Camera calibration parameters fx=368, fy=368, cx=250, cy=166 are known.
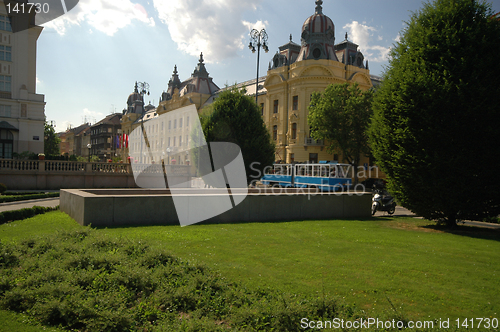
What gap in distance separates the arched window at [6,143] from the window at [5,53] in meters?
8.76

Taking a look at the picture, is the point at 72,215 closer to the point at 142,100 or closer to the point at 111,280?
the point at 111,280

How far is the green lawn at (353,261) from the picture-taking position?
5539 millimetres

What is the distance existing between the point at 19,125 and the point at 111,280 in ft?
154

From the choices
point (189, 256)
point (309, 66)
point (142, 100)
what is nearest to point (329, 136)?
point (309, 66)

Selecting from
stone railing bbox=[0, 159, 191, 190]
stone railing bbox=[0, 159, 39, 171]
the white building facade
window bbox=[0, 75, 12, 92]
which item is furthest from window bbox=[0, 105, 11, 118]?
stone railing bbox=[0, 159, 39, 171]

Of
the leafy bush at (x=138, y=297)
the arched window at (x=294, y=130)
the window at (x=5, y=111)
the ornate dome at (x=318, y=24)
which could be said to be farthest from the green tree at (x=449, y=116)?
the window at (x=5, y=111)

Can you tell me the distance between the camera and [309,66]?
49.3 meters

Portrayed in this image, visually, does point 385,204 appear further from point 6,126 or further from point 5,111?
point 5,111

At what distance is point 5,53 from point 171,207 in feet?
144

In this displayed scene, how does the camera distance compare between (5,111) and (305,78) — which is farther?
(305,78)


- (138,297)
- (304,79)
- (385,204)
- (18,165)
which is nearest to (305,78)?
(304,79)

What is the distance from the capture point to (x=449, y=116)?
1290 centimetres

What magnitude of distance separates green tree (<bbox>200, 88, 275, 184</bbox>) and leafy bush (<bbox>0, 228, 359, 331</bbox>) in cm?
2396

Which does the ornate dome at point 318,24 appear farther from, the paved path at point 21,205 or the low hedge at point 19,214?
the low hedge at point 19,214
